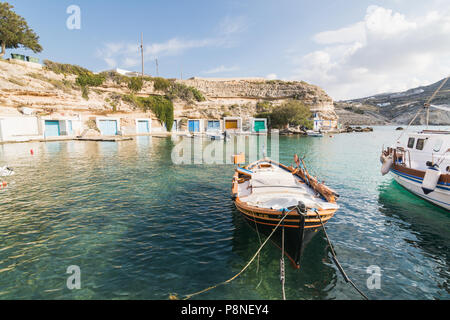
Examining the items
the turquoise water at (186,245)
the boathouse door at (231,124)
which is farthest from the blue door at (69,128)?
the boathouse door at (231,124)

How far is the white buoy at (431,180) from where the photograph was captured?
12.1m

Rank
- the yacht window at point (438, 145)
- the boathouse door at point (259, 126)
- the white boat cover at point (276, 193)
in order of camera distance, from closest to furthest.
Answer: the white boat cover at point (276, 193), the yacht window at point (438, 145), the boathouse door at point (259, 126)

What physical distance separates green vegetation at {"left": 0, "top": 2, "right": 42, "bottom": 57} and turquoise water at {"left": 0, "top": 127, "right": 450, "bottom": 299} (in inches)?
2272

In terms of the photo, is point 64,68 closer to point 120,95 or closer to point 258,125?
point 120,95

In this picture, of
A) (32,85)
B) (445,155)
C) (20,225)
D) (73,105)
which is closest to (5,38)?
(32,85)

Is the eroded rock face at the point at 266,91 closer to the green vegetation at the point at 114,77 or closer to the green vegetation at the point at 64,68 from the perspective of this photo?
the green vegetation at the point at 114,77

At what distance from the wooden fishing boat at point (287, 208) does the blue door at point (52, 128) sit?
56.9 m

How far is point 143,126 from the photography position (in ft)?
224

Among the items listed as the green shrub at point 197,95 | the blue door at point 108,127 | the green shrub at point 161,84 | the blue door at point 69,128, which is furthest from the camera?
the green shrub at point 197,95

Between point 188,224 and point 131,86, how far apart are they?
73764 mm

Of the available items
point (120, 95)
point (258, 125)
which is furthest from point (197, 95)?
point (120, 95)

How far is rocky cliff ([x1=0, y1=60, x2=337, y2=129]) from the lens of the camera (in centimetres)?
4675

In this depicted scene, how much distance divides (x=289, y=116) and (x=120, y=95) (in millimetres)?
57149
